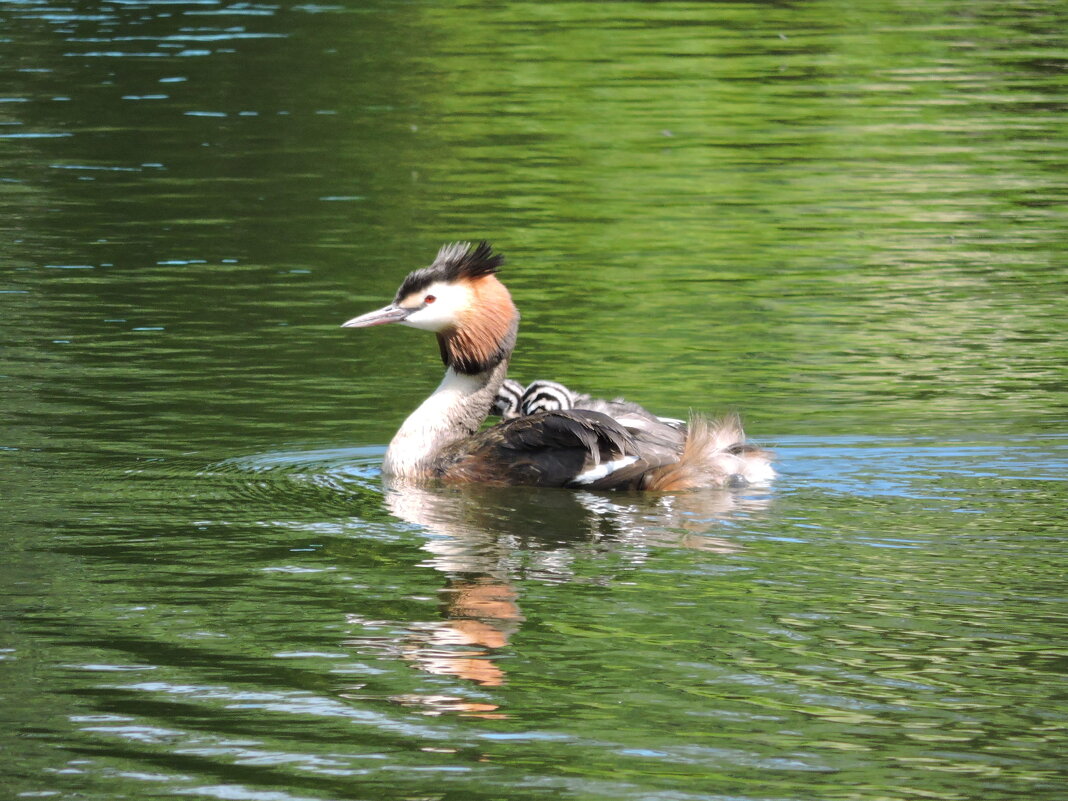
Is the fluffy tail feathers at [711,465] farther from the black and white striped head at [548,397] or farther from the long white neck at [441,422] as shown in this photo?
the long white neck at [441,422]

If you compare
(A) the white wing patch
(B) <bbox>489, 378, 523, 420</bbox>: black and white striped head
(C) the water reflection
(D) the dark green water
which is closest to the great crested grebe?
(A) the white wing patch

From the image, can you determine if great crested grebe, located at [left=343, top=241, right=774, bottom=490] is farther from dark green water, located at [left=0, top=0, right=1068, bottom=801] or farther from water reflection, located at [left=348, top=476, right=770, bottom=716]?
dark green water, located at [left=0, top=0, right=1068, bottom=801]

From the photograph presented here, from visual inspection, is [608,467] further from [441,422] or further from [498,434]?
[441,422]

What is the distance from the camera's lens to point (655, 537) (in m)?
9.41

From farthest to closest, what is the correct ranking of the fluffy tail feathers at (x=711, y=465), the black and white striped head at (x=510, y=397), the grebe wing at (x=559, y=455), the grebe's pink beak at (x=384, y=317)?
the black and white striped head at (x=510, y=397) < the grebe's pink beak at (x=384, y=317) < the fluffy tail feathers at (x=711, y=465) < the grebe wing at (x=559, y=455)

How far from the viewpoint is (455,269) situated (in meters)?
11.4

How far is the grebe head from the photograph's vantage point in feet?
37.2

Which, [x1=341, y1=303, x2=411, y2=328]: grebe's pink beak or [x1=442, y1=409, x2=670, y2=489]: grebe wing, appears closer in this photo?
[x1=442, y1=409, x2=670, y2=489]: grebe wing

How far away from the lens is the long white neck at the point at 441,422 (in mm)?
11078

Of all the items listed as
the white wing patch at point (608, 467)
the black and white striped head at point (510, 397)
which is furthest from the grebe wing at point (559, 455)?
the black and white striped head at point (510, 397)

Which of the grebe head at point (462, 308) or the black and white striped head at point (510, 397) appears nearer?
the grebe head at point (462, 308)

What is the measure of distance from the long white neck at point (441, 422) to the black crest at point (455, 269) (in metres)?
0.58

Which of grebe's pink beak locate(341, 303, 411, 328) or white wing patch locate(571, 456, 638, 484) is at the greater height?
grebe's pink beak locate(341, 303, 411, 328)

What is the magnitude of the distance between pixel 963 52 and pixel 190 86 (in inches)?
450
